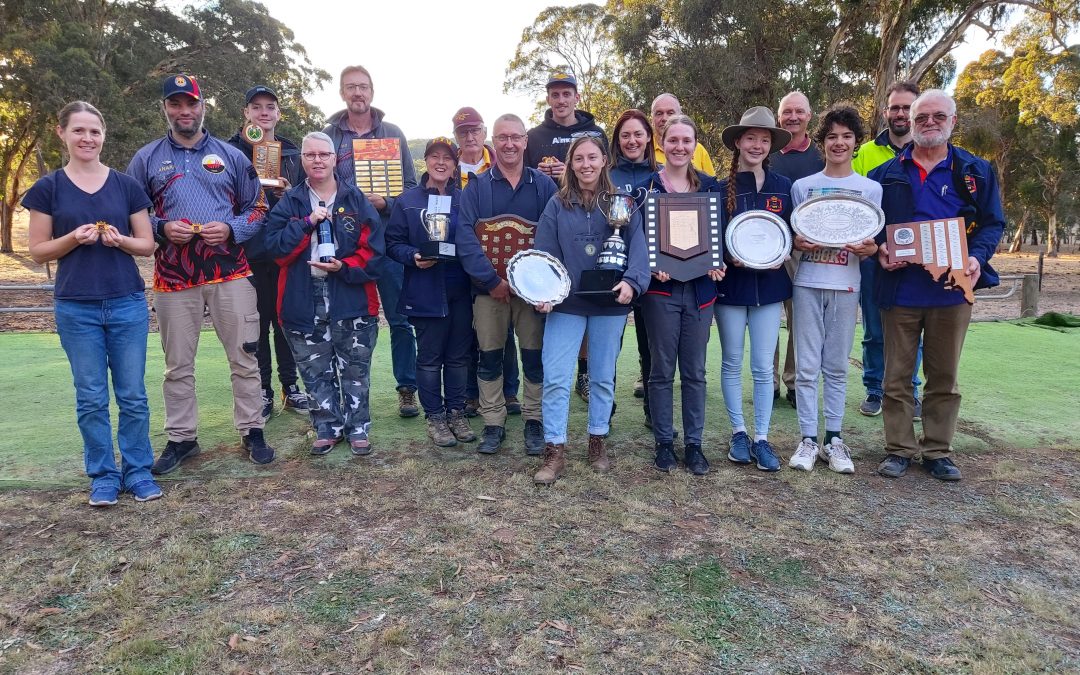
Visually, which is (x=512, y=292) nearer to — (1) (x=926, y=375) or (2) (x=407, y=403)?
(2) (x=407, y=403)

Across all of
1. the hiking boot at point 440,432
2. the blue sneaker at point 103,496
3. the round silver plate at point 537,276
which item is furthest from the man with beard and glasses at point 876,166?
the blue sneaker at point 103,496

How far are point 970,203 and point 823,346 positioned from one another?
111 cm

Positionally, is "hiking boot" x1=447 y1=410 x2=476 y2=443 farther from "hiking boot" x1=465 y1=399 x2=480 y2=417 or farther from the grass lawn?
"hiking boot" x1=465 y1=399 x2=480 y2=417

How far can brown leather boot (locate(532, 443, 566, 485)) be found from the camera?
4.00 metres

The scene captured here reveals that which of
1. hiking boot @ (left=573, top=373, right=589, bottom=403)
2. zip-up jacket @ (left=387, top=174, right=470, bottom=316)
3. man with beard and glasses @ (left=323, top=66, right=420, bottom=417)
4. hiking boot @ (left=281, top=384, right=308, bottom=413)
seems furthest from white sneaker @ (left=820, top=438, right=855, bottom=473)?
hiking boot @ (left=281, top=384, right=308, bottom=413)

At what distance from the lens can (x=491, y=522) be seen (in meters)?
3.50

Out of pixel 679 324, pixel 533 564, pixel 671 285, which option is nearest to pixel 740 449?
pixel 679 324

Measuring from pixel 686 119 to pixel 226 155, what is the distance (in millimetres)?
2719

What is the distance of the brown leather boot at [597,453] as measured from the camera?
4.21 meters

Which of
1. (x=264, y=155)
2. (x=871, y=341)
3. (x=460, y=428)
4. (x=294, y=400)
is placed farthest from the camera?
(x=871, y=341)

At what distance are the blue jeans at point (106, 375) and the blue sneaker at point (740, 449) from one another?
3.38m

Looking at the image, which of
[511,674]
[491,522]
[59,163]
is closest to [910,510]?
[491,522]

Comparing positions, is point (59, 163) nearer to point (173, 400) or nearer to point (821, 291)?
point (173, 400)

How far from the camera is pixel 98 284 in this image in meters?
3.52
